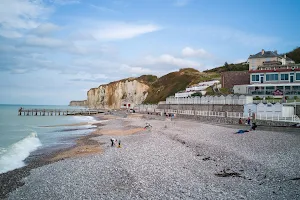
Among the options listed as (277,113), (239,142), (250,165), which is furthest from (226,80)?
(250,165)

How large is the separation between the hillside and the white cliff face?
3.75 metres

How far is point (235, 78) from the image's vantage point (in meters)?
42.1

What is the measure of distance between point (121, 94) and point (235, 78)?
60441 millimetres

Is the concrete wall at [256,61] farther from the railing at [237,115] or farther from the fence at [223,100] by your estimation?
the railing at [237,115]

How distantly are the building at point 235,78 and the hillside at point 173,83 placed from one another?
19593 millimetres

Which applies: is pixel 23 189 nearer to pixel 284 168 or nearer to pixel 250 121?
pixel 284 168

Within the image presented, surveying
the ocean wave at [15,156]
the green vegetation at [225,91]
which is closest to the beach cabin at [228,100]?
the green vegetation at [225,91]

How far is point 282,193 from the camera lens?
7699mm

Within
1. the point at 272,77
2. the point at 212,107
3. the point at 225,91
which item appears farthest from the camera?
the point at 225,91

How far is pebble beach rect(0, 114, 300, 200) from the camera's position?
8.35 meters

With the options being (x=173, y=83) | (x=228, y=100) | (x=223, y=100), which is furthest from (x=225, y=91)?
(x=173, y=83)

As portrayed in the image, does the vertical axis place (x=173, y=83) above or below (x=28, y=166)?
above

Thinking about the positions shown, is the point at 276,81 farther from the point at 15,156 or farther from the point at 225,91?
the point at 15,156

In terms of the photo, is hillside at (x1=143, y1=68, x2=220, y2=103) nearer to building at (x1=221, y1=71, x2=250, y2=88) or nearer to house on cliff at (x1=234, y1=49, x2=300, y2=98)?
building at (x1=221, y1=71, x2=250, y2=88)
